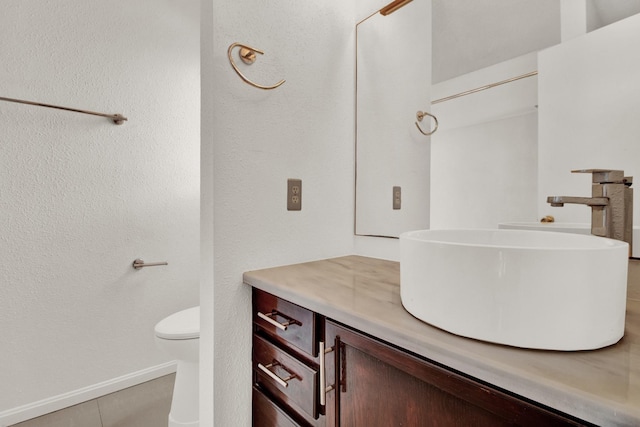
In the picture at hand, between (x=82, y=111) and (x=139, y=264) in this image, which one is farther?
(x=139, y=264)

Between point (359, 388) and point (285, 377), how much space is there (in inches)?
11.8

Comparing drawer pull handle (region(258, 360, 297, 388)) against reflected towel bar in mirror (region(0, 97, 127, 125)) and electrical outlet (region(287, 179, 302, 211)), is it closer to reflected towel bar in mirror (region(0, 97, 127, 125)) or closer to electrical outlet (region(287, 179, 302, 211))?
electrical outlet (region(287, 179, 302, 211))

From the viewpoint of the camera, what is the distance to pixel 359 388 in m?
0.64

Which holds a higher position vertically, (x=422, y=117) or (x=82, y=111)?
(x=82, y=111)

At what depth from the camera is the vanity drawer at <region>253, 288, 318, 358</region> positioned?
0.77 m

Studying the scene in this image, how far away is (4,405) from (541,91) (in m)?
2.53

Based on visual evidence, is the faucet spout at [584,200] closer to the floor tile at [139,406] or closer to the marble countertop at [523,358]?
the marble countertop at [523,358]

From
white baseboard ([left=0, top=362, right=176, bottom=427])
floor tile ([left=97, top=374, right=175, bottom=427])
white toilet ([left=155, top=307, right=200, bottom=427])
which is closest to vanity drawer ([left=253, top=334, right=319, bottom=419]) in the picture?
white toilet ([left=155, top=307, right=200, bottom=427])

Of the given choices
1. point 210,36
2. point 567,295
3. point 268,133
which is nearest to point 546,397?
point 567,295

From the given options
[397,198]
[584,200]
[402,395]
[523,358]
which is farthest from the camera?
[397,198]

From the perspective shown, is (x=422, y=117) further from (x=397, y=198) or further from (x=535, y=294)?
(x=535, y=294)

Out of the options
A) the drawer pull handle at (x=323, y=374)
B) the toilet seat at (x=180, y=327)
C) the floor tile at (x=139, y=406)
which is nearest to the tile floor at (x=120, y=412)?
the floor tile at (x=139, y=406)

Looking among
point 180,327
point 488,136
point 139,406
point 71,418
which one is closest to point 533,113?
point 488,136

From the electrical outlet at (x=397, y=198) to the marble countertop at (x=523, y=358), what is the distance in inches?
19.2
